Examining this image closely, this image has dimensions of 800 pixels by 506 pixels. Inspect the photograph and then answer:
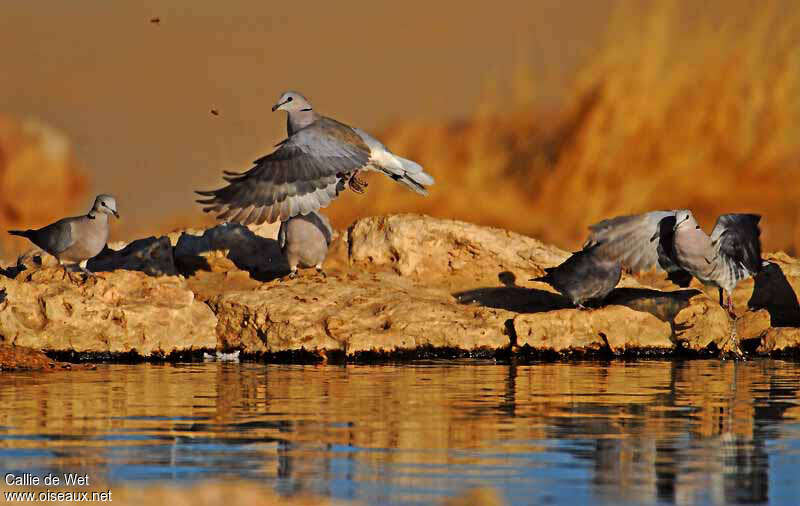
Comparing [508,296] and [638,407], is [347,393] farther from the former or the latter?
[508,296]

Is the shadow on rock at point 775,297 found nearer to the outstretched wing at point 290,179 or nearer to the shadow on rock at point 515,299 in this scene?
the shadow on rock at point 515,299

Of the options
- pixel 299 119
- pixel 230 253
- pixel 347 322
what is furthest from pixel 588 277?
pixel 230 253

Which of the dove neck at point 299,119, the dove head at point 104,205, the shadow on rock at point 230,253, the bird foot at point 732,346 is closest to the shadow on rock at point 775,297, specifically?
the bird foot at point 732,346

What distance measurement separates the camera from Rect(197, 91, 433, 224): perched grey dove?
12828mm

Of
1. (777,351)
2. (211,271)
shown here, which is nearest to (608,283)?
(777,351)

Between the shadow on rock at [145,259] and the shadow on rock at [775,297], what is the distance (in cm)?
651

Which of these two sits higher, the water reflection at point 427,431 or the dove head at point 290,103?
the dove head at point 290,103

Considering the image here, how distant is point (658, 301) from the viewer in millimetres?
14539

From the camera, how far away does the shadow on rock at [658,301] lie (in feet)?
47.5

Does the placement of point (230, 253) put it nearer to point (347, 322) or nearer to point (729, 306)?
point (347, 322)

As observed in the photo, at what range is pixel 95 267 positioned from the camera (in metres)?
16.9

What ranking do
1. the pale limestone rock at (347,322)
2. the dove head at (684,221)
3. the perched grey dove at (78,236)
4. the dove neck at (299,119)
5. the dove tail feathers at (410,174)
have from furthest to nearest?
the perched grey dove at (78,236), the dove head at (684,221), the dove tail feathers at (410,174), the pale limestone rock at (347,322), the dove neck at (299,119)

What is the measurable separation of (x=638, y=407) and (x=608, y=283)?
5.29 metres

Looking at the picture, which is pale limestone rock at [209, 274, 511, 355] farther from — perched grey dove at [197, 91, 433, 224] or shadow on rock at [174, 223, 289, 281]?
shadow on rock at [174, 223, 289, 281]
